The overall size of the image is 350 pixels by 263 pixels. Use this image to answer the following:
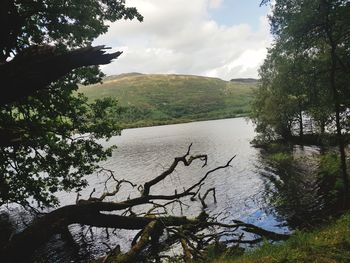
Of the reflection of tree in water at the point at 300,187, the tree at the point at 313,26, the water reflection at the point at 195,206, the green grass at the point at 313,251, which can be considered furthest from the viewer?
the reflection of tree in water at the point at 300,187

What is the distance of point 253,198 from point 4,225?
2631 centimetres

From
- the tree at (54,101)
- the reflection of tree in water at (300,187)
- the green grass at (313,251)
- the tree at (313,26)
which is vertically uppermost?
the tree at (313,26)

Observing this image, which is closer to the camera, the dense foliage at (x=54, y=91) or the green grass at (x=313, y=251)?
the green grass at (x=313, y=251)

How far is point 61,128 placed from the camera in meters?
17.9

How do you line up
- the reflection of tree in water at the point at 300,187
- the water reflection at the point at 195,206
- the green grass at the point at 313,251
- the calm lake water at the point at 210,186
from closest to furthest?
the green grass at the point at 313,251 < the water reflection at the point at 195,206 < the calm lake water at the point at 210,186 < the reflection of tree in water at the point at 300,187

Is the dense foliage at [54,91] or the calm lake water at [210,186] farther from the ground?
the dense foliage at [54,91]

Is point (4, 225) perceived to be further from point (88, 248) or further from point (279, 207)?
point (279, 207)

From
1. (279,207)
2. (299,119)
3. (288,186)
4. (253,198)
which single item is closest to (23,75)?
(279,207)

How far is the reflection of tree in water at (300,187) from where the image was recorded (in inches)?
1113

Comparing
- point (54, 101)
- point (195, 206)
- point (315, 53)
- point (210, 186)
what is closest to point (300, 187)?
point (210, 186)

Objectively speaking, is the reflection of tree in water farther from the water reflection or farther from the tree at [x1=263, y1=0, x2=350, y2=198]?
the tree at [x1=263, y1=0, x2=350, y2=198]

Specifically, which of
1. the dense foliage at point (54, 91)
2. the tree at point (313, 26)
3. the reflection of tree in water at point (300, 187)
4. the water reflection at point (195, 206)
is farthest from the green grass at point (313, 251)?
the tree at point (313, 26)

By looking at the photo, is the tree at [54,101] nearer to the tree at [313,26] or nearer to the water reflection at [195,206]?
the water reflection at [195,206]

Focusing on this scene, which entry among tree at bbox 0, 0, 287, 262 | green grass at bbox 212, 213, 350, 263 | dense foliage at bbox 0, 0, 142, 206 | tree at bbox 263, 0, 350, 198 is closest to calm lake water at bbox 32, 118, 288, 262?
tree at bbox 0, 0, 287, 262
